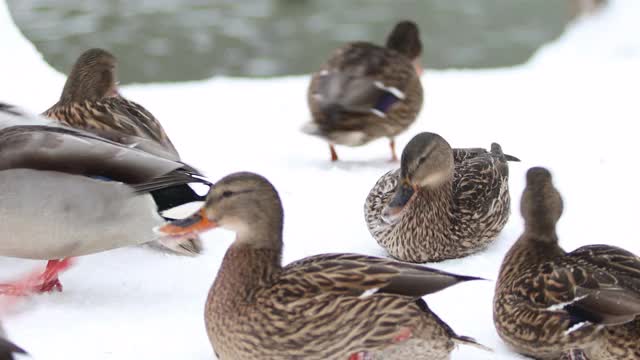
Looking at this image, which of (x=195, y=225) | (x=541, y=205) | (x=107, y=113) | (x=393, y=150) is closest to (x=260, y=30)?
(x=393, y=150)

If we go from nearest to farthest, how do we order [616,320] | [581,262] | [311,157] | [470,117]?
[616,320], [581,262], [311,157], [470,117]

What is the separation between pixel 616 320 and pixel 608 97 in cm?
413

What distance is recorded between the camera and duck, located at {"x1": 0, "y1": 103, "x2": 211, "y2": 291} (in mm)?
4301

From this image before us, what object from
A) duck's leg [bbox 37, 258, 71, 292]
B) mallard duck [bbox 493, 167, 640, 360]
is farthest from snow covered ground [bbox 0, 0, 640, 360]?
mallard duck [bbox 493, 167, 640, 360]

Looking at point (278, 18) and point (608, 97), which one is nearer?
point (608, 97)

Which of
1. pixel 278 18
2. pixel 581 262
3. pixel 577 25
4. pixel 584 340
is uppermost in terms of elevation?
pixel 278 18

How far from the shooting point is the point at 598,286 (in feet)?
12.2

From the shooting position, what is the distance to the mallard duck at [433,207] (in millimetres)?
5020

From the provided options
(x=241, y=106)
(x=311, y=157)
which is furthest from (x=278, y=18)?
(x=311, y=157)

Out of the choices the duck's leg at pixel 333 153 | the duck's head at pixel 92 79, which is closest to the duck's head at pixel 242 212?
the duck's head at pixel 92 79

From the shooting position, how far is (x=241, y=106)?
754 centimetres

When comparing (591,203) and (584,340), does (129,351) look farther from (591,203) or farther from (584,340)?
(591,203)

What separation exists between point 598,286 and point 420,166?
1.44m

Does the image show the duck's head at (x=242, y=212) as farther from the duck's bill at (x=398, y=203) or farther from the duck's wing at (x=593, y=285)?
the duck's bill at (x=398, y=203)
